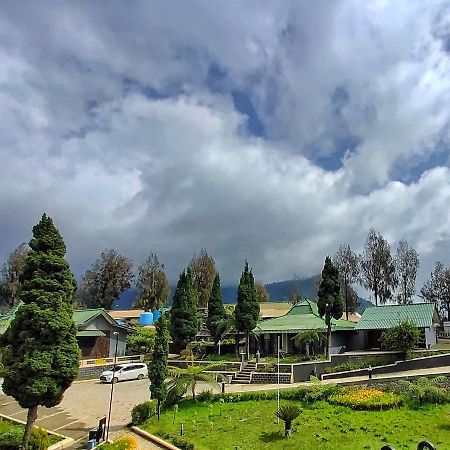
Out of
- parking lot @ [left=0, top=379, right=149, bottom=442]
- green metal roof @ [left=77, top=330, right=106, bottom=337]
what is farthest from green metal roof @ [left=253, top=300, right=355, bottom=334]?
green metal roof @ [left=77, top=330, right=106, bottom=337]

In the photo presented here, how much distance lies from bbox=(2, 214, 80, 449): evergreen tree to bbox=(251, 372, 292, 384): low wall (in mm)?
15040

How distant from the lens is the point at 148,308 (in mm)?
71000

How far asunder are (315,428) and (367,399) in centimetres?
374

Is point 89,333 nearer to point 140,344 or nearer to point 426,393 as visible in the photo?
point 140,344

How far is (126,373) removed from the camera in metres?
32.8

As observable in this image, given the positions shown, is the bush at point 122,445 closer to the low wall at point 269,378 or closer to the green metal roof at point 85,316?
the low wall at point 269,378

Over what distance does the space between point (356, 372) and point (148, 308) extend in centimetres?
4818

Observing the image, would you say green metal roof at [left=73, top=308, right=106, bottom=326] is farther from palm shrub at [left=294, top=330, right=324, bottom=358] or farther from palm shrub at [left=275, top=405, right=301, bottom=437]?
palm shrub at [left=275, top=405, right=301, bottom=437]

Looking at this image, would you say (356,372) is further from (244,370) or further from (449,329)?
(449,329)

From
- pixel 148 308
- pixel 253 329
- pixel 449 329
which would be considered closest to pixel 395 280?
pixel 449 329

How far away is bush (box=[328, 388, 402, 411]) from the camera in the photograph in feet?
63.8

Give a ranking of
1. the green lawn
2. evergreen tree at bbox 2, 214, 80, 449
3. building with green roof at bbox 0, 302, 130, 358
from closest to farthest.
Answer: evergreen tree at bbox 2, 214, 80, 449 → the green lawn → building with green roof at bbox 0, 302, 130, 358

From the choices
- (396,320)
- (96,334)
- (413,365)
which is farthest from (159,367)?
(396,320)

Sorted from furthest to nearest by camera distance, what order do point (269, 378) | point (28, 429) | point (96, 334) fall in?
point (96, 334) → point (269, 378) → point (28, 429)
